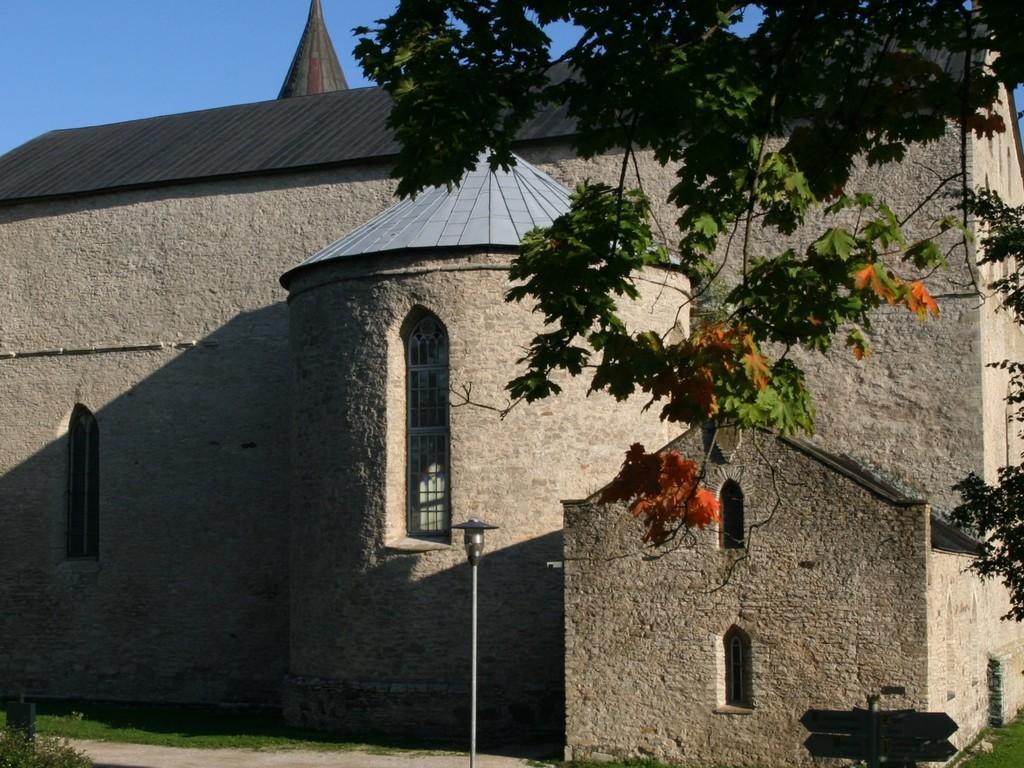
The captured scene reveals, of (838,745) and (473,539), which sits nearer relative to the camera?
(838,745)

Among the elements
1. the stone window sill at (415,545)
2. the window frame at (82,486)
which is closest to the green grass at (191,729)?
the stone window sill at (415,545)

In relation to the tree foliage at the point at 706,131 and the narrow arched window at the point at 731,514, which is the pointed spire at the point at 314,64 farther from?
the tree foliage at the point at 706,131

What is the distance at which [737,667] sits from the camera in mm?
16484

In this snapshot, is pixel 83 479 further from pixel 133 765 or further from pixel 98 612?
pixel 133 765

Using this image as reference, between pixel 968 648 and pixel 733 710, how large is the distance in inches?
154

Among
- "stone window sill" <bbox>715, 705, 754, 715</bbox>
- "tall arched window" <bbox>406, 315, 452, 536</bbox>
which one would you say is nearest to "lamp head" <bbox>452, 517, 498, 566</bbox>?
"tall arched window" <bbox>406, 315, 452, 536</bbox>

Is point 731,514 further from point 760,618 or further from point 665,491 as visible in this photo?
point 665,491

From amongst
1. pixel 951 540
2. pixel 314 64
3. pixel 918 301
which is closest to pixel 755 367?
pixel 918 301

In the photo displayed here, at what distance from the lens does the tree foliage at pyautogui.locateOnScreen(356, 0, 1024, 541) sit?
7.79 metres

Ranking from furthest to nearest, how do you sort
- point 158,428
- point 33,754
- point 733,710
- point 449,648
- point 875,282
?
point 158,428 → point 449,648 → point 733,710 → point 33,754 → point 875,282

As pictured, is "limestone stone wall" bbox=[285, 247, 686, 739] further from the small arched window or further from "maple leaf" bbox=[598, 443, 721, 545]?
"maple leaf" bbox=[598, 443, 721, 545]

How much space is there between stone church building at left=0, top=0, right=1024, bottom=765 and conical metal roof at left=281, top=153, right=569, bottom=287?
0.06m

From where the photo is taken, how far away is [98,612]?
2578 centimetres

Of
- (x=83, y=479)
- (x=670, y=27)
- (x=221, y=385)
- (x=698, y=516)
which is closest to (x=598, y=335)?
(x=698, y=516)
